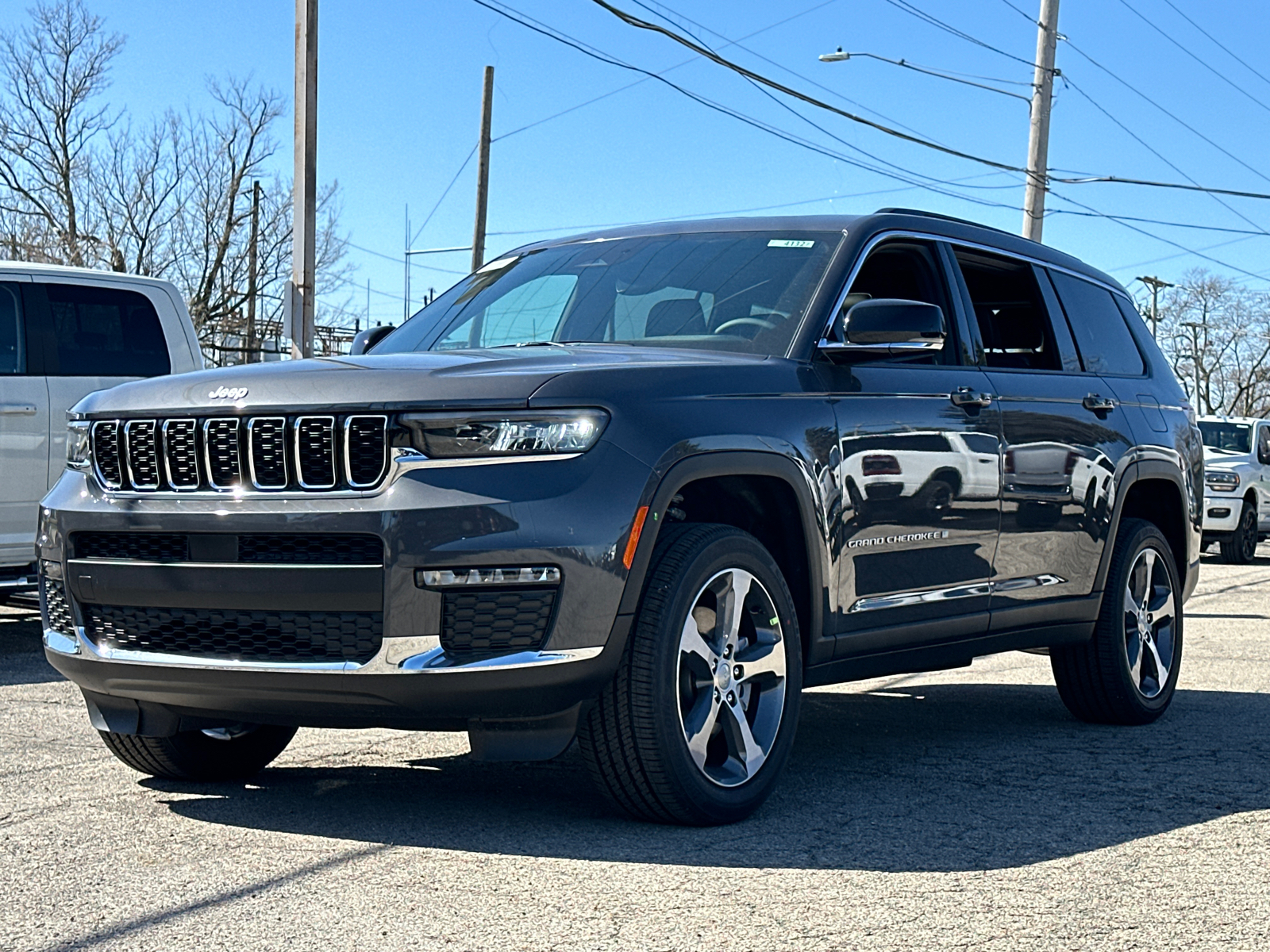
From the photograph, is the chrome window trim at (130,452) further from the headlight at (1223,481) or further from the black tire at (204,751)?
the headlight at (1223,481)

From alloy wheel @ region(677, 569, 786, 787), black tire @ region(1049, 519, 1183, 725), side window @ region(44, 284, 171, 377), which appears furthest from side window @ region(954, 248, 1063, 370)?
side window @ region(44, 284, 171, 377)

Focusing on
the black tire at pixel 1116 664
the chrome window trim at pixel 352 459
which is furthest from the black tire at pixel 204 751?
the black tire at pixel 1116 664

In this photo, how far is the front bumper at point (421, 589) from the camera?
4.18 m

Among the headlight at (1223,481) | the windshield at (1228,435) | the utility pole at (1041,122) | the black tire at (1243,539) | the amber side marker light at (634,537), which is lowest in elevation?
the black tire at (1243,539)

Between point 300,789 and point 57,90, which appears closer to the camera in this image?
point 300,789

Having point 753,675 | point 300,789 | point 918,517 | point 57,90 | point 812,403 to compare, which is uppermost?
point 57,90

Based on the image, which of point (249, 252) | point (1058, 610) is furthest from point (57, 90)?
point (1058, 610)

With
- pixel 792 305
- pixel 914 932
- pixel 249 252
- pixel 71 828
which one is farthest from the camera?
pixel 249 252

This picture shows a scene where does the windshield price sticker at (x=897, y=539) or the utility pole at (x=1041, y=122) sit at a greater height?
the utility pole at (x=1041, y=122)

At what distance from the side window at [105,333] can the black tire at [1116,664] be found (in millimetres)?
5448

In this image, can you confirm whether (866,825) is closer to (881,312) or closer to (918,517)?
(918,517)

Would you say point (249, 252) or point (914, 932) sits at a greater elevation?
point (249, 252)

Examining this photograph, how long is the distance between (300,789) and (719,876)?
1732 millimetres

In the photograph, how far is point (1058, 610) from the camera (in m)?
6.53
